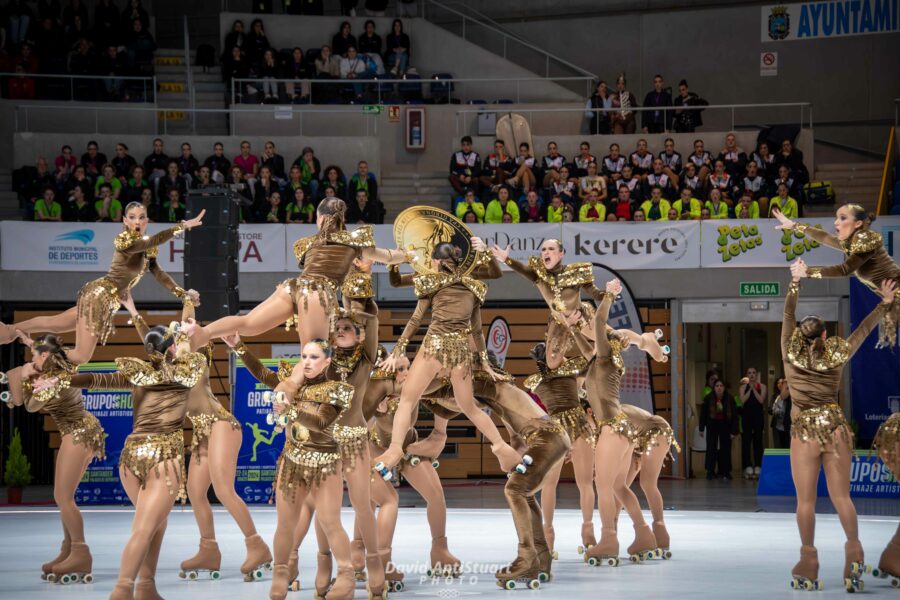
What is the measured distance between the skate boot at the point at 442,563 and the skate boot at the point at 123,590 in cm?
234

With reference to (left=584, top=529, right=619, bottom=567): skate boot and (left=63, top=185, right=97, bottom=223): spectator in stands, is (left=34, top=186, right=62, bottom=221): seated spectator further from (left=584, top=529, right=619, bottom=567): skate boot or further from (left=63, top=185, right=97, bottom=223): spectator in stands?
(left=584, top=529, right=619, bottom=567): skate boot

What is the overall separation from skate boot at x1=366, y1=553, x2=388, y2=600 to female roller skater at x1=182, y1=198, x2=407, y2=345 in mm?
1385

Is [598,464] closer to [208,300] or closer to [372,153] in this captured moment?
[208,300]

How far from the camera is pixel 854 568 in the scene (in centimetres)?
751

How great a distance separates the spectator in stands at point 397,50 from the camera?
21672mm

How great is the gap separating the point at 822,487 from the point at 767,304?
3.30 m

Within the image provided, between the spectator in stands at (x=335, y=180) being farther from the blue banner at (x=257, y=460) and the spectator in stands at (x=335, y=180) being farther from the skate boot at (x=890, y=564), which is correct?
the skate boot at (x=890, y=564)

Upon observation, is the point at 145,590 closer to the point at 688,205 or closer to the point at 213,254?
the point at 213,254

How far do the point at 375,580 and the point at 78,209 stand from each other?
12.4 metres

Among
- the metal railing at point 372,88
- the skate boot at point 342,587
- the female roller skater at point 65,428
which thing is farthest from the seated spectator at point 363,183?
the skate boot at point 342,587

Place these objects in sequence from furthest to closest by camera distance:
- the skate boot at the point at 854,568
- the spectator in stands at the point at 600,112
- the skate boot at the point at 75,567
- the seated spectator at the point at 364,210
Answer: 1. the spectator in stands at the point at 600,112
2. the seated spectator at the point at 364,210
3. the skate boot at the point at 75,567
4. the skate boot at the point at 854,568

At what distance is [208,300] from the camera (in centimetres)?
1141

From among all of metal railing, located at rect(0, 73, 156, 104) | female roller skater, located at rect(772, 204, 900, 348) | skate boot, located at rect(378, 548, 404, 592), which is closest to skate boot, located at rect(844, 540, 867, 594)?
female roller skater, located at rect(772, 204, 900, 348)

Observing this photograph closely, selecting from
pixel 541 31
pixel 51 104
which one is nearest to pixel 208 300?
pixel 51 104
